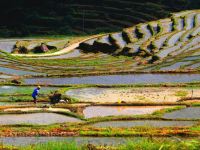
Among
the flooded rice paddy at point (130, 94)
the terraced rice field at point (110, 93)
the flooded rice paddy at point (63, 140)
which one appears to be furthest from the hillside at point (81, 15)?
the flooded rice paddy at point (63, 140)

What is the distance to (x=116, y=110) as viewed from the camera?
16.4m

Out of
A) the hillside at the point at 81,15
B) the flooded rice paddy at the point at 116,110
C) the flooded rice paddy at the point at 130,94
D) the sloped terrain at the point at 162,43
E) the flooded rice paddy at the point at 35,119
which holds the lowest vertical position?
the flooded rice paddy at the point at 35,119

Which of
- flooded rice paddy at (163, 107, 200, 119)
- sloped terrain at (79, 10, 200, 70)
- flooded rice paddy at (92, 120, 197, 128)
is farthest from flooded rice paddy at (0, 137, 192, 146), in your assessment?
sloped terrain at (79, 10, 200, 70)

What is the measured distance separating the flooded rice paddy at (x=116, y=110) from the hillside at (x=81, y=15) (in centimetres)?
3466

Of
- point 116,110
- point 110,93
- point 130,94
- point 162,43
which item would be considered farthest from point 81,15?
point 116,110

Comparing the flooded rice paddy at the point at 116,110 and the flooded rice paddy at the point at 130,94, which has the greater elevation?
the flooded rice paddy at the point at 130,94

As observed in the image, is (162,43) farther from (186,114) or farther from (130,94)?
(186,114)

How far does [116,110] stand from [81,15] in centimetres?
3842

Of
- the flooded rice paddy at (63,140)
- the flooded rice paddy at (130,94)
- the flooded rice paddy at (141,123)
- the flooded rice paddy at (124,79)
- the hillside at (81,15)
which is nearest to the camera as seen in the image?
the flooded rice paddy at (63,140)

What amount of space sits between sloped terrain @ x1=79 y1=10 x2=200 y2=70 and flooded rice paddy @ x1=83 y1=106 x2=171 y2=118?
797 cm

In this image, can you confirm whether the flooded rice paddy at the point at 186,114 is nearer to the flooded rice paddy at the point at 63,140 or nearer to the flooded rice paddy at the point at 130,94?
the flooded rice paddy at the point at 130,94

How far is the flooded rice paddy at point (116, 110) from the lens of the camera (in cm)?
1588

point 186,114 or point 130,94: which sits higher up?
point 130,94

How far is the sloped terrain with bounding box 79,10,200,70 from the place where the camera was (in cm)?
2656
